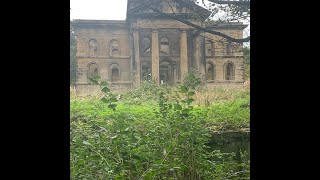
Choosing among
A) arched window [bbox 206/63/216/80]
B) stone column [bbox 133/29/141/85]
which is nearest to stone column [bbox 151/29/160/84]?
stone column [bbox 133/29/141/85]

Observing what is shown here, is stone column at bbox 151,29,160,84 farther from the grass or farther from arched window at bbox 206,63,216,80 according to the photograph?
arched window at bbox 206,63,216,80

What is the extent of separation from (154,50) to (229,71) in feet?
3.10

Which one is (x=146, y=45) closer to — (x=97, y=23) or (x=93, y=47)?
(x=93, y=47)

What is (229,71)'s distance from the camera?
303 centimetres

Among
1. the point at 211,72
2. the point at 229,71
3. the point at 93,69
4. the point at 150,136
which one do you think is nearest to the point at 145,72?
the point at 93,69

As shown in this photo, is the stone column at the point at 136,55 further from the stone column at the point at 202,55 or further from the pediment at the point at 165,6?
the stone column at the point at 202,55

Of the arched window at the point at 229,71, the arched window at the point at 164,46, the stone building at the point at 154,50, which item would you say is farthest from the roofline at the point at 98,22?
the arched window at the point at 229,71

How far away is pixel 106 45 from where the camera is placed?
3252 mm

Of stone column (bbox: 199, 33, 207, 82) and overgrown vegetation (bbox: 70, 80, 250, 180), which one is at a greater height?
stone column (bbox: 199, 33, 207, 82)

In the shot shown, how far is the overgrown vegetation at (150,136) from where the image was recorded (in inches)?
71.3

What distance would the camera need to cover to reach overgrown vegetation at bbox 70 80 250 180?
181 cm
